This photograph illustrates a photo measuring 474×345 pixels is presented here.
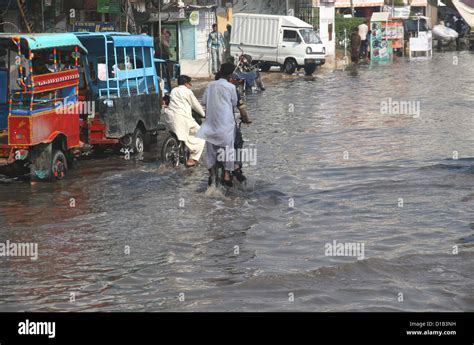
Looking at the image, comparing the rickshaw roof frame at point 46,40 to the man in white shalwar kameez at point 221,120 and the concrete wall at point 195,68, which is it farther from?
the concrete wall at point 195,68

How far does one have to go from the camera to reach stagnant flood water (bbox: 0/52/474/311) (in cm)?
822

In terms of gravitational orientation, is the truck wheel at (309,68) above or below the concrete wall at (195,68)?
below

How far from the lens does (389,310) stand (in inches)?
302

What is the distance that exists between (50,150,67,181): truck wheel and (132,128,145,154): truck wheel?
2554 millimetres

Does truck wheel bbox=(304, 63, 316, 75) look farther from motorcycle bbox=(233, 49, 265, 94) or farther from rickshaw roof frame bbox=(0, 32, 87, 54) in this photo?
rickshaw roof frame bbox=(0, 32, 87, 54)

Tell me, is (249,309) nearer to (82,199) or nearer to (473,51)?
(82,199)

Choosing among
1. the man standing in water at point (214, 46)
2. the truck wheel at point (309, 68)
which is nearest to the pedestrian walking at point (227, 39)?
the man standing in water at point (214, 46)

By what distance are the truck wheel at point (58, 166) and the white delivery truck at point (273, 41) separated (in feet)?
81.2

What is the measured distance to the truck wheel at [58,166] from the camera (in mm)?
14168

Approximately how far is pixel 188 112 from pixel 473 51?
135 feet

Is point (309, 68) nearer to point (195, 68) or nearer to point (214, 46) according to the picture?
point (214, 46)

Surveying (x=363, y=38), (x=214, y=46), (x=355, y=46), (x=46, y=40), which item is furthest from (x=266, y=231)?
(x=363, y=38)

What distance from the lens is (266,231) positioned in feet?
35.4

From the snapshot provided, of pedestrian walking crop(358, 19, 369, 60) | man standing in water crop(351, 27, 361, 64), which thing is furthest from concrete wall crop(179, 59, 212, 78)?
pedestrian walking crop(358, 19, 369, 60)
